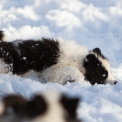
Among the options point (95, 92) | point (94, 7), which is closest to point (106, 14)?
point (94, 7)

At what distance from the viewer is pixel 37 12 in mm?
13727

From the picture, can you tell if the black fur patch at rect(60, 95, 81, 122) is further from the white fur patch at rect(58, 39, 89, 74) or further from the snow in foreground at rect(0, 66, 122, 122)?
the white fur patch at rect(58, 39, 89, 74)

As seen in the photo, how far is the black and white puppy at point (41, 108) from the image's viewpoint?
2027mm

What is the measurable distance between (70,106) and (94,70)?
5506mm

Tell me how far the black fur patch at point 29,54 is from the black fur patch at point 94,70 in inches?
25.9

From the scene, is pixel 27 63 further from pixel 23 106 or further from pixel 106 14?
pixel 106 14

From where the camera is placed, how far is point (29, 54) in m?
7.30

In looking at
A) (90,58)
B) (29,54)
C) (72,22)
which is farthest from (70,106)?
(72,22)

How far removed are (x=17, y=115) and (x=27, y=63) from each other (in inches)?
205

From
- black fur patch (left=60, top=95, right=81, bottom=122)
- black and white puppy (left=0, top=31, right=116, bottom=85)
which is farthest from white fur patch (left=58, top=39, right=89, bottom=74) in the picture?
black fur patch (left=60, top=95, right=81, bottom=122)

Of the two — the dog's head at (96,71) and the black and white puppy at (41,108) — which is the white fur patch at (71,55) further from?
the black and white puppy at (41,108)

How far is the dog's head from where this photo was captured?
7.57 metres

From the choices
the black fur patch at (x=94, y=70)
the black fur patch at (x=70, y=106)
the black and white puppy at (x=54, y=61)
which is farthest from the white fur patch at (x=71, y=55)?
the black fur patch at (x=70, y=106)

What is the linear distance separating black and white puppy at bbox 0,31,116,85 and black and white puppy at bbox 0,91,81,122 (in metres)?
4.83
